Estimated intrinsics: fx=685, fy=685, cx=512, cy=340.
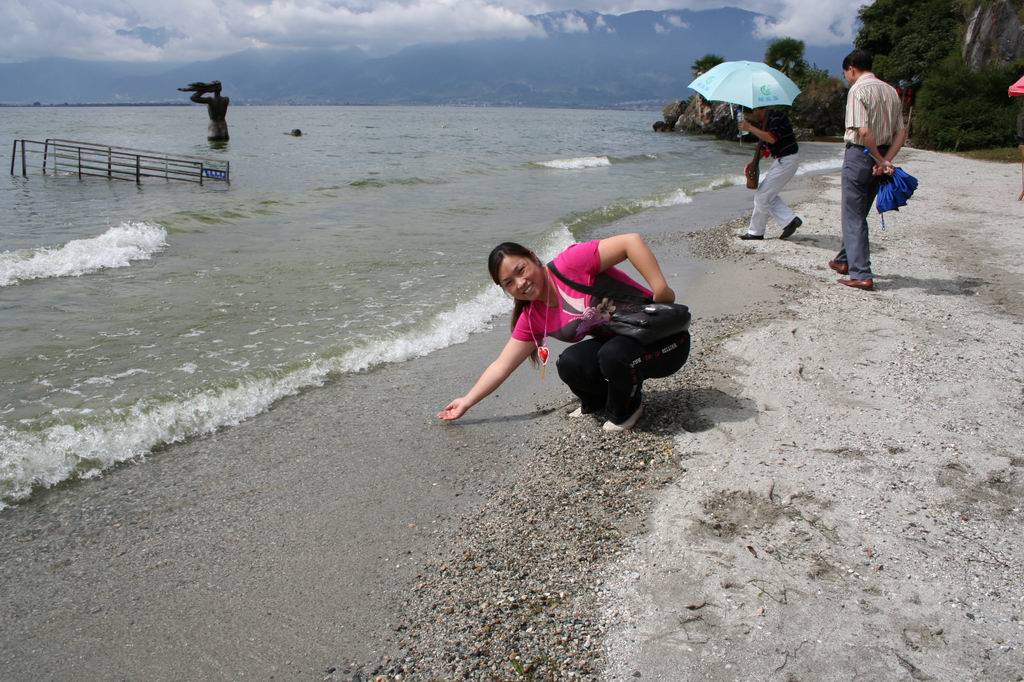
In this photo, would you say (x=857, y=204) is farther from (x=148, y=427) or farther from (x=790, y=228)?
(x=148, y=427)

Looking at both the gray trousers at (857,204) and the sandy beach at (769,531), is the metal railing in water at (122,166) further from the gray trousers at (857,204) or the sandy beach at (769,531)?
the sandy beach at (769,531)

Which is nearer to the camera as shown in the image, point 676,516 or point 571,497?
point 676,516

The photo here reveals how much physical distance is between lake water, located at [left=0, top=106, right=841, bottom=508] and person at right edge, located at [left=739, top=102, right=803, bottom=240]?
3.24 m

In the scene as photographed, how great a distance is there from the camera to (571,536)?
305cm

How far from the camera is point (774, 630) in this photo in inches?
94.6

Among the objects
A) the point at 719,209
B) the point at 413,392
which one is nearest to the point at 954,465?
the point at 413,392

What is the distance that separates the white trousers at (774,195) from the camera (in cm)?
916

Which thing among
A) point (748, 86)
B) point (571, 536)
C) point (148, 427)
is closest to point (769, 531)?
point (571, 536)

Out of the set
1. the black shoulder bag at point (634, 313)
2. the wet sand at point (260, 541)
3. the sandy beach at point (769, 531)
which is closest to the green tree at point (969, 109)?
the sandy beach at point (769, 531)

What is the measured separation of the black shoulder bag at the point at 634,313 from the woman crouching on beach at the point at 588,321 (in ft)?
0.04

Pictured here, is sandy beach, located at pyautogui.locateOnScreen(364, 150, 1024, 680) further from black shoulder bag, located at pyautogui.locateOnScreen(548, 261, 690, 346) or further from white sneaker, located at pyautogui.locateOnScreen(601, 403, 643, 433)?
black shoulder bag, located at pyautogui.locateOnScreen(548, 261, 690, 346)

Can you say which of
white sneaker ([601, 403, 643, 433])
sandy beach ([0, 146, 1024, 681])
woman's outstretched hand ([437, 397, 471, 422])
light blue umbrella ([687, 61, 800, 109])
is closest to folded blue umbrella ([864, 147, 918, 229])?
sandy beach ([0, 146, 1024, 681])

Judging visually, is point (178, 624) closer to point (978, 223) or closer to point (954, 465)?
point (954, 465)

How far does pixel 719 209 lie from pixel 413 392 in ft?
39.0
